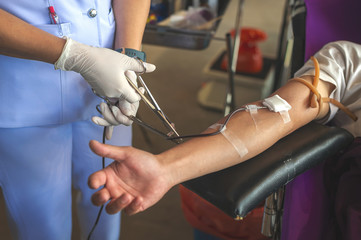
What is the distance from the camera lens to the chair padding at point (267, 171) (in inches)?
26.2

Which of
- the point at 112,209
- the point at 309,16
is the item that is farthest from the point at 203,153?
the point at 309,16

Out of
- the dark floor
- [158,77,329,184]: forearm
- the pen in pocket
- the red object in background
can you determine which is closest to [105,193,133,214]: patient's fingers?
[158,77,329,184]: forearm

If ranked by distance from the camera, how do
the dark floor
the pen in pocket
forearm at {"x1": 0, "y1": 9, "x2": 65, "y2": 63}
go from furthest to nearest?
the dark floor < the pen in pocket < forearm at {"x1": 0, "y1": 9, "x2": 65, "y2": 63}

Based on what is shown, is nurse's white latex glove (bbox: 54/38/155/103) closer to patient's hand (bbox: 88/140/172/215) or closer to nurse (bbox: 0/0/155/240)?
nurse (bbox: 0/0/155/240)

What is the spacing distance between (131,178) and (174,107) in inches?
64.4

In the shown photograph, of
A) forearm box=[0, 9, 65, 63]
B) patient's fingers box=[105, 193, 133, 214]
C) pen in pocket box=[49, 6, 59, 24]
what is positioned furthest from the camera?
pen in pocket box=[49, 6, 59, 24]

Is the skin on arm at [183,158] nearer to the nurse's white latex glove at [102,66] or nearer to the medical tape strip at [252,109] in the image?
the medical tape strip at [252,109]

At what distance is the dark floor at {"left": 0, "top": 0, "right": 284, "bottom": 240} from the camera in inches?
53.8

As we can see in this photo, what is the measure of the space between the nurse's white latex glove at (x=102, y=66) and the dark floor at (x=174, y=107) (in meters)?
0.11

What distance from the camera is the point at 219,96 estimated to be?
256 cm

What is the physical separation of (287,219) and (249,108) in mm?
319

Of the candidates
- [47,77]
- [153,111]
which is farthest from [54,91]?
[153,111]

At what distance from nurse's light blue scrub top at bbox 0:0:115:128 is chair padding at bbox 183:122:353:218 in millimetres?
456

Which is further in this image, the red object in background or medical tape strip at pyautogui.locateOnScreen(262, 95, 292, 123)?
the red object in background
